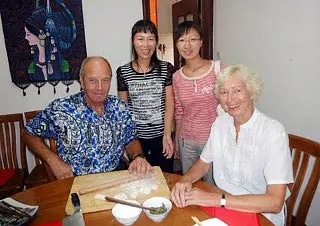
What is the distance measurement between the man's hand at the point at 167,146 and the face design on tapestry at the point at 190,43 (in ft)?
2.05

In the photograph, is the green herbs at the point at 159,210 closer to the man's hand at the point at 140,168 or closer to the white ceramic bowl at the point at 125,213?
the white ceramic bowl at the point at 125,213

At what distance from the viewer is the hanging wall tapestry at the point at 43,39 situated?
262cm

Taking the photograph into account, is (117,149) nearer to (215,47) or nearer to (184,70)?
(184,70)

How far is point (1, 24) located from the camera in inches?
103

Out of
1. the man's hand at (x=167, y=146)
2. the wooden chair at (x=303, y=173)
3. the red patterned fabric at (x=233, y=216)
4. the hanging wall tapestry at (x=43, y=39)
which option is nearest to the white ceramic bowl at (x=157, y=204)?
the red patterned fabric at (x=233, y=216)

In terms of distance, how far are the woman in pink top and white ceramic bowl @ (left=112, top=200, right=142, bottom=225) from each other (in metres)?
0.97

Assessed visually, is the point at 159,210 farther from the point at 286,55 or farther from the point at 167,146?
the point at 286,55

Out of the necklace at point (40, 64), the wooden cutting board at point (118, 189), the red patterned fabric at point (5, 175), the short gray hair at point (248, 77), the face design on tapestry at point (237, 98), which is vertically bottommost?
the red patterned fabric at point (5, 175)

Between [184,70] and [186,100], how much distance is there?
0.25 metres

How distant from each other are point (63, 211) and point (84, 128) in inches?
22.7

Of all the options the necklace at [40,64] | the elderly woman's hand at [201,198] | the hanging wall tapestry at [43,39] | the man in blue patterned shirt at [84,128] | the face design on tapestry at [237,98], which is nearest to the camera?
the elderly woman's hand at [201,198]

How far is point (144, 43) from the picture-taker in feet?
6.32

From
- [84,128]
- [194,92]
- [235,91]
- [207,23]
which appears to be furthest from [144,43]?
[207,23]

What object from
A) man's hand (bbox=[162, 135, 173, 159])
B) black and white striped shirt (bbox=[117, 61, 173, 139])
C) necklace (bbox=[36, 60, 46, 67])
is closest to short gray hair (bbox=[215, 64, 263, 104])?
black and white striped shirt (bbox=[117, 61, 173, 139])
